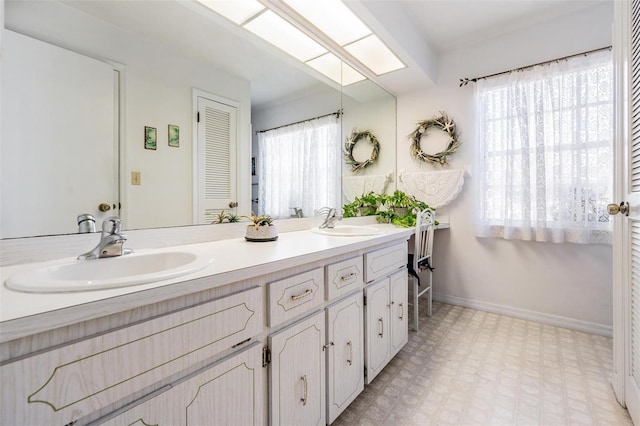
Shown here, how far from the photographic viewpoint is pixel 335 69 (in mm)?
2234

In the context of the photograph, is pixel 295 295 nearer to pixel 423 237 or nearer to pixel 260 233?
pixel 260 233

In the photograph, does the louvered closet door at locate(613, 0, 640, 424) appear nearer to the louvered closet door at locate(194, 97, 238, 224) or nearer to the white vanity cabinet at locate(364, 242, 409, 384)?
the white vanity cabinet at locate(364, 242, 409, 384)

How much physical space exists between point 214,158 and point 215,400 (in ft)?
3.38

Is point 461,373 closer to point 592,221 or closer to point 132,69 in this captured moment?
point 592,221

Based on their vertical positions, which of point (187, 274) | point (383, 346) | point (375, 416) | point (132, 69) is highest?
point (132, 69)

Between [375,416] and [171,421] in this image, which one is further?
[375,416]

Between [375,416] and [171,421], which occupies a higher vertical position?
[171,421]

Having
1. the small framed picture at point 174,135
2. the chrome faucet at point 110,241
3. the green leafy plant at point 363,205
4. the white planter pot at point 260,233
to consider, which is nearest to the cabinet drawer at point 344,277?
the white planter pot at point 260,233

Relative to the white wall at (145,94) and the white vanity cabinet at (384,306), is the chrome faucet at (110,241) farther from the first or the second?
the white vanity cabinet at (384,306)

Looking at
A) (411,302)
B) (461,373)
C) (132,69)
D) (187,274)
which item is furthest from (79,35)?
(411,302)

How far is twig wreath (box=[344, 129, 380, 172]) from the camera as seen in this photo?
2484mm

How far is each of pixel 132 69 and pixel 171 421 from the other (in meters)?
1.23

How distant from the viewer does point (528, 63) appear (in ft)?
7.53

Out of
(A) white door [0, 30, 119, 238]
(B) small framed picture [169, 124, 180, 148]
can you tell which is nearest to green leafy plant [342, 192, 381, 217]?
(B) small framed picture [169, 124, 180, 148]
